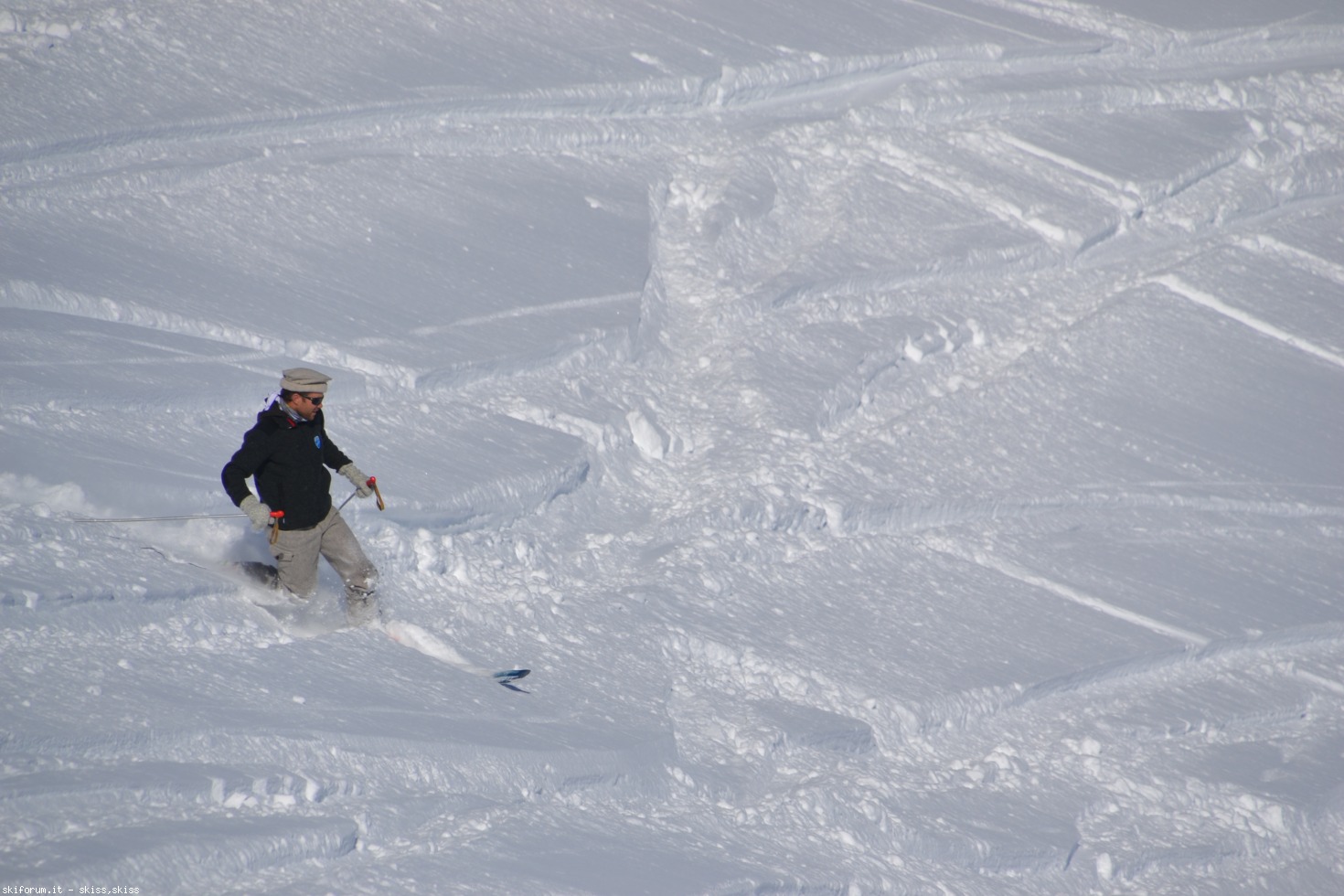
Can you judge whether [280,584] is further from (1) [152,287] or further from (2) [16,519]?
(1) [152,287]

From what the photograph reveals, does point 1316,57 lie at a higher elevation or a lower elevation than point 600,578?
higher

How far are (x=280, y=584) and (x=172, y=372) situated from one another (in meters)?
1.70

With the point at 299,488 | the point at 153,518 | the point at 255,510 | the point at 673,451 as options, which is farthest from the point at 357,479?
the point at 673,451

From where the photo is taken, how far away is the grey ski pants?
422 cm

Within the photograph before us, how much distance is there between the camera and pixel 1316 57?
10.1 meters

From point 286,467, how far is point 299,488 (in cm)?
9

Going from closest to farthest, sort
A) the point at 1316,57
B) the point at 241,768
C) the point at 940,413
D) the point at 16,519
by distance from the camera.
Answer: the point at 241,768, the point at 16,519, the point at 940,413, the point at 1316,57

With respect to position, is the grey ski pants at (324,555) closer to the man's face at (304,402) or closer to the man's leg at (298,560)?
the man's leg at (298,560)

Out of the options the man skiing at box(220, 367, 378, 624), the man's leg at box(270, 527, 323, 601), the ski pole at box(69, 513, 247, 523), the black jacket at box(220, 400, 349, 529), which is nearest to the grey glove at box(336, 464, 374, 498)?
the man skiing at box(220, 367, 378, 624)

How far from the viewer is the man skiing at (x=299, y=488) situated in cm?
400

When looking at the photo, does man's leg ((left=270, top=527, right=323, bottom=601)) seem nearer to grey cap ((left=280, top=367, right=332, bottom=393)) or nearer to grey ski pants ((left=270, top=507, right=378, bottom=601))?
grey ski pants ((left=270, top=507, right=378, bottom=601))

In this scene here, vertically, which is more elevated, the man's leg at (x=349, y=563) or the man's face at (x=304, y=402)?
the man's face at (x=304, y=402)

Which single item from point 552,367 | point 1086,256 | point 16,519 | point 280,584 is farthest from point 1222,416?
point 16,519

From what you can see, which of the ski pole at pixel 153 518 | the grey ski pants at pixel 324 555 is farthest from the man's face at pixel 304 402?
the ski pole at pixel 153 518
